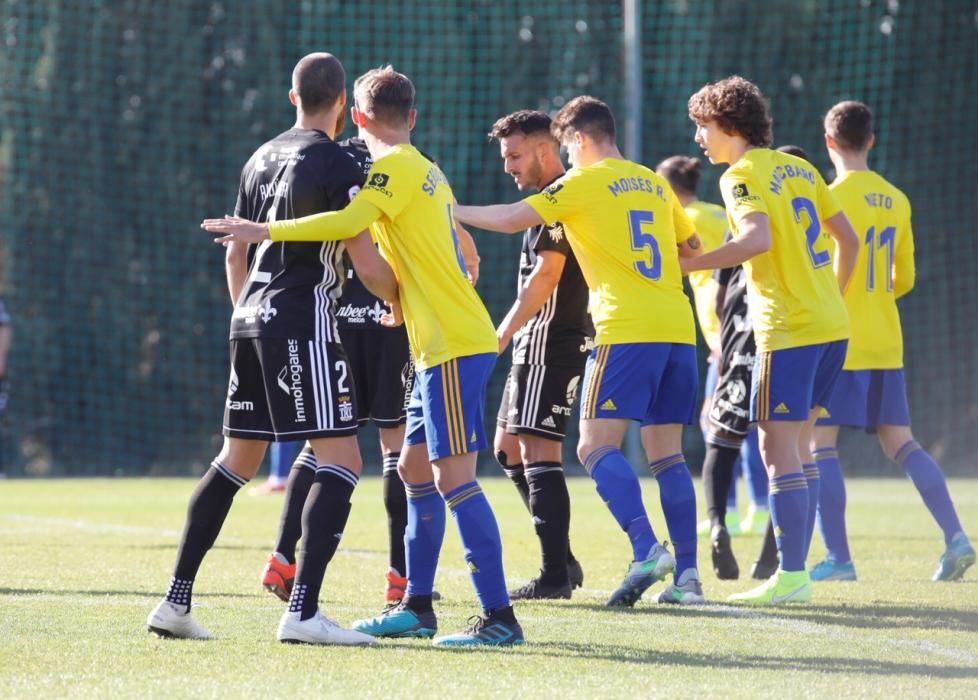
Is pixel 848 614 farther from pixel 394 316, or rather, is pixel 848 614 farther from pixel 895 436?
pixel 394 316

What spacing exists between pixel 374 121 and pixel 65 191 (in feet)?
47.4

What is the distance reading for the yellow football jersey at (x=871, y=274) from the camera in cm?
748

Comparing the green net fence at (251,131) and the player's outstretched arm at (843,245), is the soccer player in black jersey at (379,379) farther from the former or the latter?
the green net fence at (251,131)

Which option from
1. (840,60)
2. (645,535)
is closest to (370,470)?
(840,60)

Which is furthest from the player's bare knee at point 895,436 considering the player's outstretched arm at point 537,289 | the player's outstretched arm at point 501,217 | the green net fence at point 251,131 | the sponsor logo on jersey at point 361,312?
the green net fence at point 251,131

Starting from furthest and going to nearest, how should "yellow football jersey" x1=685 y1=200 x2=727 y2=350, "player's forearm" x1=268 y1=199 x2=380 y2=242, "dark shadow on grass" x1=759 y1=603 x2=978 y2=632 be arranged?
"yellow football jersey" x1=685 y1=200 x2=727 y2=350
"dark shadow on grass" x1=759 y1=603 x2=978 y2=632
"player's forearm" x1=268 y1=199 x2=380 y2=242

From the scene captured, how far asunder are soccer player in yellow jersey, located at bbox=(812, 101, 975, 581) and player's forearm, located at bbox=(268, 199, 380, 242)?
135 inches

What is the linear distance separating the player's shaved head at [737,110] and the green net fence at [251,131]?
12.4 metres

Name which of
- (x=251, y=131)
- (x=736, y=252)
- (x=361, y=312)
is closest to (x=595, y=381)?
(x=736, y=252)

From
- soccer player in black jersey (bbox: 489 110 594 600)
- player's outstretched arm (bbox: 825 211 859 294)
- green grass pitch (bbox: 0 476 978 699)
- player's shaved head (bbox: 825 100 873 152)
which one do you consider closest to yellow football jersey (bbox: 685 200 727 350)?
player's shaved head (bbox: 825 100 873 152)

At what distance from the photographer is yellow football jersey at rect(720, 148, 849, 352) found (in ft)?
20.0

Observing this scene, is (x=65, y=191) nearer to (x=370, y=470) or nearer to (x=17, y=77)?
(x=17, y=77)

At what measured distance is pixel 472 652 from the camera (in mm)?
4738

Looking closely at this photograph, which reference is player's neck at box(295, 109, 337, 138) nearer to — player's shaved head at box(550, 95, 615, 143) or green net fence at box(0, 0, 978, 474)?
player's shaved head at box(550, 95, 615, 143)
